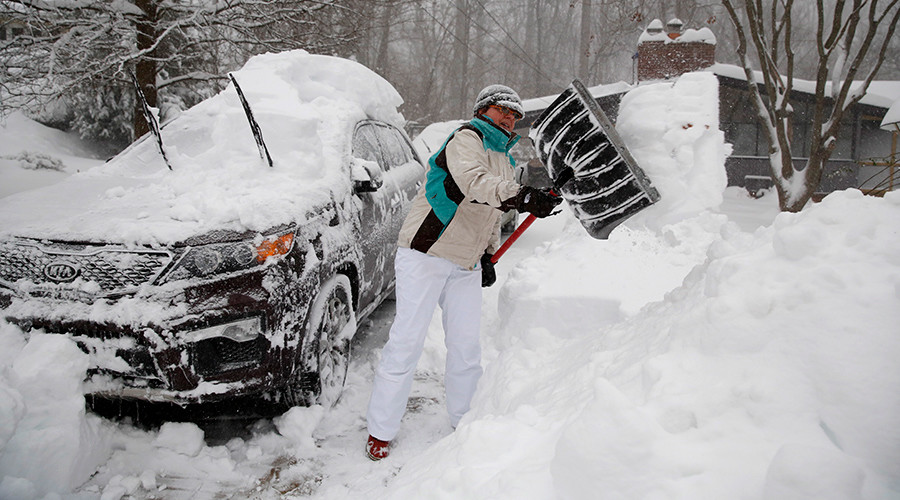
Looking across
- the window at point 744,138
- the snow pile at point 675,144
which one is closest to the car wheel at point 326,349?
the snow pile at point 675,144

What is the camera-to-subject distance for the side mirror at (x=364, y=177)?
3.36m

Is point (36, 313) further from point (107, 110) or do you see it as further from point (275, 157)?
point (107, 110)

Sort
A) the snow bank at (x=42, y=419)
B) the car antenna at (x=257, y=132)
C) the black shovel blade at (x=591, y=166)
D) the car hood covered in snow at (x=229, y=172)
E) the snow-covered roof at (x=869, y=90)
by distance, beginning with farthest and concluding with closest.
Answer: the snow-covered roof at (x=869, y=90), the car antenna at (x=257, y=132), the car hood covered in snow at (x=229, y=172), the black shovel blade at (x=591, y=166), the snow bank at (x=42, y=419)

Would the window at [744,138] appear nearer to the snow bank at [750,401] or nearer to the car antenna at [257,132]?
the car antenna at [257,132]

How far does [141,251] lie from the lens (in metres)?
2.43

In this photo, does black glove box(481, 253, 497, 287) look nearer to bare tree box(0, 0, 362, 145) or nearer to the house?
bare tree box(0, 0, 362, 145)

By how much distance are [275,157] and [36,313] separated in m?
1.39

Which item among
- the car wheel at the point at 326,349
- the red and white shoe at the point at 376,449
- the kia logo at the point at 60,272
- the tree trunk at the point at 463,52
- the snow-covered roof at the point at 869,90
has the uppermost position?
the kia logo at the point at 60,272

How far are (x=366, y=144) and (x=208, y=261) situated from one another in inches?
69.1

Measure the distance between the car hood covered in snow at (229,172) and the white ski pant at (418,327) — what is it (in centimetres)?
65

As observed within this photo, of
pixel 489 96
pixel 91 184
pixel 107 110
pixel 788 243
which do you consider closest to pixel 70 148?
pixel 107 110

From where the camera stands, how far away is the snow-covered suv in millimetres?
2422

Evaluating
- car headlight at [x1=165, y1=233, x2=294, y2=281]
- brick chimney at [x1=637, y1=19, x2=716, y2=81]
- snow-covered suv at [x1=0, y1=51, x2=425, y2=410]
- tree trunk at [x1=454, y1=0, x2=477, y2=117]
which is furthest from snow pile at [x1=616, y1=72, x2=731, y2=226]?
tree trunk at [x1=454, y1=0, x2=477, y2=117]

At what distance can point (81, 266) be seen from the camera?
2449 mm
